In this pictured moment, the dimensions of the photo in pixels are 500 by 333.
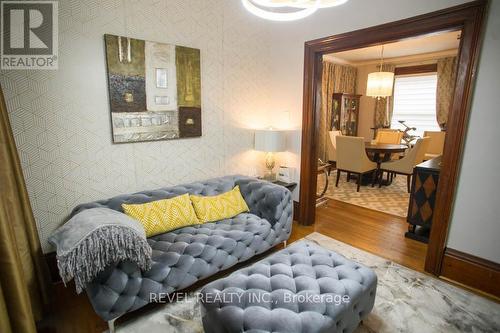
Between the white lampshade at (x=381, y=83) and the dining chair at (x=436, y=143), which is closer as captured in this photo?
the white lampshade at (x=381, y=83)

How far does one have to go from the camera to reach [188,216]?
229 cm

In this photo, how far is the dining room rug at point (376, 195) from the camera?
152 inches

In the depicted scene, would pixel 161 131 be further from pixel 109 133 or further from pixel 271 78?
pixel 271 78

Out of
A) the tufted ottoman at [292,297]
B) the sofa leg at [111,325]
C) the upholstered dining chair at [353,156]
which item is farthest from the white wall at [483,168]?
the sofa leg at [111,325]

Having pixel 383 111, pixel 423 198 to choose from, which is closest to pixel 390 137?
pixel 383 111

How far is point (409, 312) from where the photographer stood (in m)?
1.83

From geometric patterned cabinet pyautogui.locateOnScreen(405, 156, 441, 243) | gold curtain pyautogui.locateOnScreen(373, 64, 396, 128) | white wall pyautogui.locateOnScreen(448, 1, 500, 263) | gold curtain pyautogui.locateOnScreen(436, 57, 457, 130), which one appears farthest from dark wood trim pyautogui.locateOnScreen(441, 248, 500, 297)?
gold curtain pyautogui.locateOnScreen(373, 64, 396, 128)

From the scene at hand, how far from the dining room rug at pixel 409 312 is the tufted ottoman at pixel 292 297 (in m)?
0.29

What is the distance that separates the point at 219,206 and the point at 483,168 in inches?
85.1

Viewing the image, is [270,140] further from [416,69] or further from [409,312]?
[416,69]

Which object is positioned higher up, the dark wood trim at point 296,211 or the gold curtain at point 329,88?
the gold curtain at point 329,88

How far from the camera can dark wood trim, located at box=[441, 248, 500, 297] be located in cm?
199

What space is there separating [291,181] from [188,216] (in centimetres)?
152

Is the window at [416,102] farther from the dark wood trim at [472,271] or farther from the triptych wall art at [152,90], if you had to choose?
the triptych wall art at [152,90]
